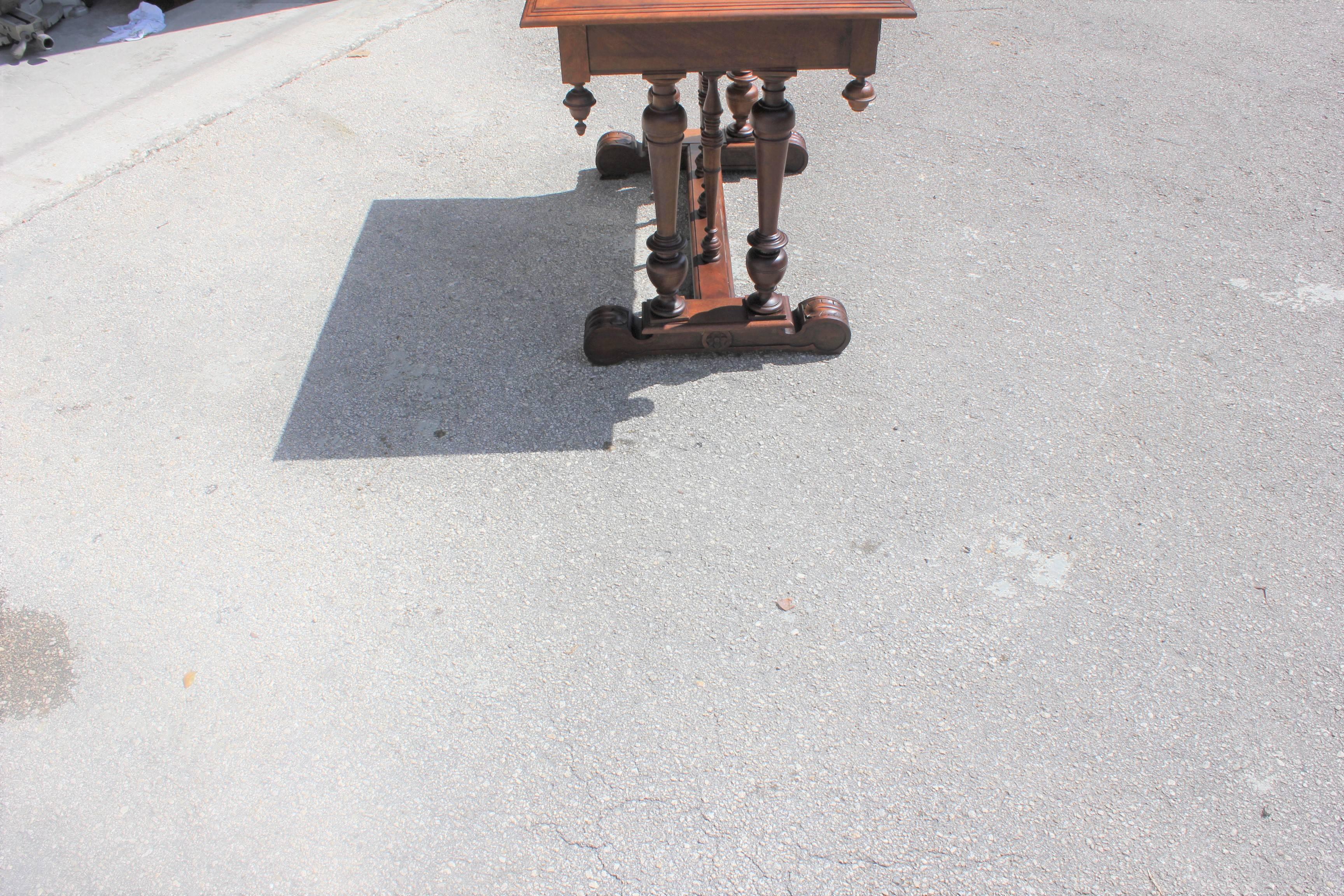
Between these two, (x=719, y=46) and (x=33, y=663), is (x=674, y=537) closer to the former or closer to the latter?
(x=719, y=46)

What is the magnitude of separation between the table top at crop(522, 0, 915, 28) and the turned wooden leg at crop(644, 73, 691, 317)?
0.55 ft

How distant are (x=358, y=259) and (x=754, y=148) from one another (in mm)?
1657

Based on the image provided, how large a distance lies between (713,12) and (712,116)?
0.82 meters

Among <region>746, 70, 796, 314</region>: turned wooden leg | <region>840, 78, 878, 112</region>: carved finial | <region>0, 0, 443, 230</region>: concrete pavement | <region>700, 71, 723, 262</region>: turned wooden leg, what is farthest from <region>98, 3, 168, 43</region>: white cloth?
<region>840, 78, 878, 112</region>: carved finial

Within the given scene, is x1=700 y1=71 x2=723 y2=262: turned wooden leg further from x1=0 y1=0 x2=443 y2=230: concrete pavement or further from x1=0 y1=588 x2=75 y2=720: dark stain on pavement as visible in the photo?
x1=0 y1=0 x2=443 y2=230: concrete pavement

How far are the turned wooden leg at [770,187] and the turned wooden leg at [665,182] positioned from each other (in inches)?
8.2

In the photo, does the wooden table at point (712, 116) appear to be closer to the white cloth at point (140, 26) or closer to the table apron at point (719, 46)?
the table apron at point (719, 46)

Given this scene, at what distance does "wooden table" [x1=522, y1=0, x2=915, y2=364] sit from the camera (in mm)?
2139

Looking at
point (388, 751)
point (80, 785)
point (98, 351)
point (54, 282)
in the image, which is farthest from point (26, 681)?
point (54, 282)

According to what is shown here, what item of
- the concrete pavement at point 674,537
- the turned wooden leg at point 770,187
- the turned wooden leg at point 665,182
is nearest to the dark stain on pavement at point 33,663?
the concrete pavement at point 674,537

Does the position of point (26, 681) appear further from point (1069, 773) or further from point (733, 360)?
point (1069, 773)

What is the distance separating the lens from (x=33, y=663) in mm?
2051

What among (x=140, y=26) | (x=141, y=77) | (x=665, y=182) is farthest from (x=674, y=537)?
(x=140, y=26)

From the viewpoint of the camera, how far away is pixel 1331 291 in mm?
2963
